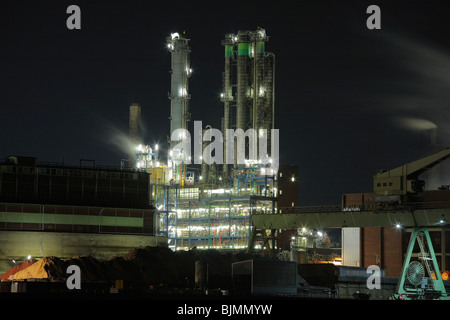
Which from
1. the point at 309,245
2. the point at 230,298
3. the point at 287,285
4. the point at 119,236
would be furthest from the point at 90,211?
the point at 309,245

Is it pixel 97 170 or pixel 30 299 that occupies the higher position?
pixel 97 170

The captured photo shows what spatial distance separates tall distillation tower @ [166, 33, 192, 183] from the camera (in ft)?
453

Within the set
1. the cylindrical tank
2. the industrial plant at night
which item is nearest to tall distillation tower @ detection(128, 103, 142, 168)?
the industrial plant at night

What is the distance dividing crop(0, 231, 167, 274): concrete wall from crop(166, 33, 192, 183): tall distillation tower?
36611 mm

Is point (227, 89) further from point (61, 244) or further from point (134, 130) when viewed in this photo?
point (61, 244)

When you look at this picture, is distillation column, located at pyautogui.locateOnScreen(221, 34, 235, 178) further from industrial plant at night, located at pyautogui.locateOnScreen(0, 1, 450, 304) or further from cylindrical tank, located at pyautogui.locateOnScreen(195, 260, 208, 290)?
cylindrical tank, located at pyautogui.locateOnScreen(195, 260, 208, 290)

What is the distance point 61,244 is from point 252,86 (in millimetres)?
51294

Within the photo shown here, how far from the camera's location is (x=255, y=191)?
12962 cm

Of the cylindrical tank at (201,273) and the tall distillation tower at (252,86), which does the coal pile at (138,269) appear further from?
the tall distillation tower at (252,86)

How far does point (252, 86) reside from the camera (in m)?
134

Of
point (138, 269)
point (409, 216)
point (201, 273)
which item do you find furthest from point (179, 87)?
point (409, 216)

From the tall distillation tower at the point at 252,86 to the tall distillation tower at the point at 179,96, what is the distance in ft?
23.5

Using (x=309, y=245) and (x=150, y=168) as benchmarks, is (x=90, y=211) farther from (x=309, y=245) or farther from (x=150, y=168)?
(x=309, y=245)

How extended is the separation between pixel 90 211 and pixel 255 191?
3724 centimetres
